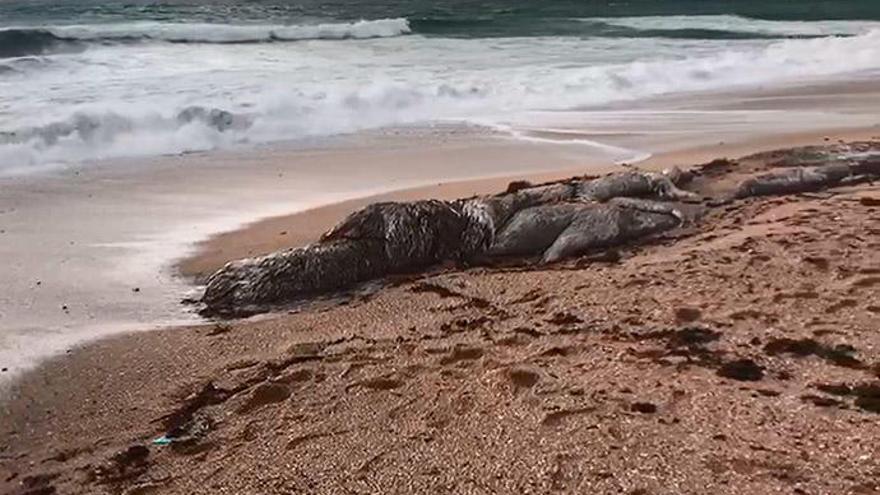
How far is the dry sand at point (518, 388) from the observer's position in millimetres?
3328

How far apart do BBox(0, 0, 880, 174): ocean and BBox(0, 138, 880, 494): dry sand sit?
6054mm

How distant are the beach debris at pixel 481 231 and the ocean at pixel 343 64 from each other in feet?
16.9

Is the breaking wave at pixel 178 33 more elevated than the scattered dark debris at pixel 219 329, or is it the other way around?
the breaking wave at pixel 178 33

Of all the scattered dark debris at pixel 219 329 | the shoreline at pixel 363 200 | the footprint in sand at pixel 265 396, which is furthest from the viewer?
the shoreline at pixel 363 200

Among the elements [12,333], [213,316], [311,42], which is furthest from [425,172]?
[311,42]

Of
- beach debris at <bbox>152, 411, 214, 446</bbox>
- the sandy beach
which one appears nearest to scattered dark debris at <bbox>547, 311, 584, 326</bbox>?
the sandy beach

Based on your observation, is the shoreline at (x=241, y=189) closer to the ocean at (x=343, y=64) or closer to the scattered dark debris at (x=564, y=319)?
the ocean at (x=343, y=64)

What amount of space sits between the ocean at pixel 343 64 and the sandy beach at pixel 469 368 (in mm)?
4504

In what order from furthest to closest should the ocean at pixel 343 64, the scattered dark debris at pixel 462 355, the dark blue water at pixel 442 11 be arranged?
the dark blue water at pixel 442 11 → the ocean at pixel 343 64 → the scattered dark debris at pixel 462 355

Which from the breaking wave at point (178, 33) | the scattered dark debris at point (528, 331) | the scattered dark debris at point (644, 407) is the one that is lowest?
the scattered dark debris at point (528, 331)

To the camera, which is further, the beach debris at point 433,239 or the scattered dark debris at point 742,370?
the beach debris at point 433,239

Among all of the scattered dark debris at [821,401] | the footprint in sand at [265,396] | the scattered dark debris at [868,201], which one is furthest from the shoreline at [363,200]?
the scattered dark debris at [821,401]

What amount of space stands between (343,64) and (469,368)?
14803 millimetres

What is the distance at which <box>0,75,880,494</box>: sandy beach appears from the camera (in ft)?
11.0
